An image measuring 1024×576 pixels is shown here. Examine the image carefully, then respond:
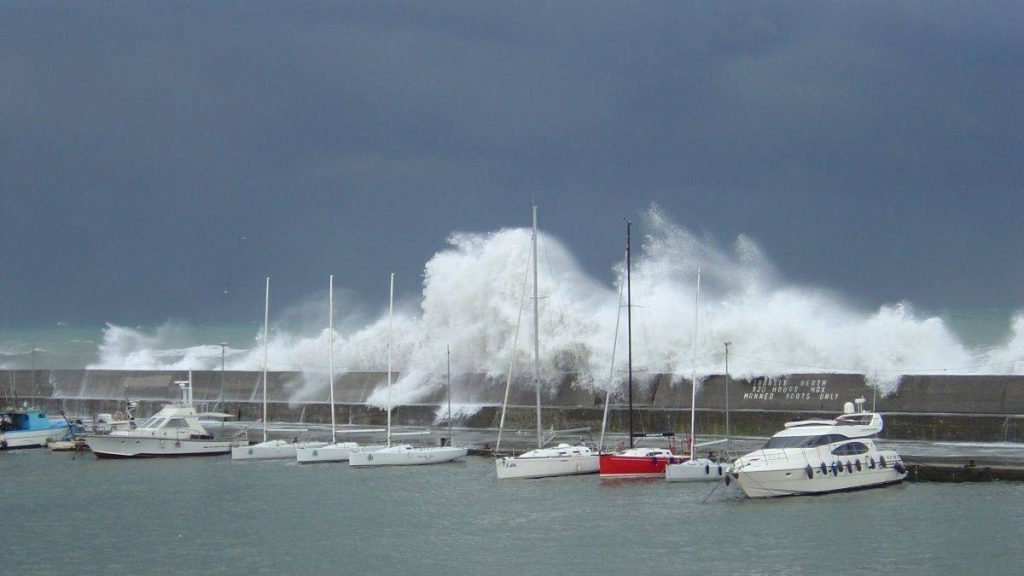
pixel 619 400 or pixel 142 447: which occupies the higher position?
pixel 619 400

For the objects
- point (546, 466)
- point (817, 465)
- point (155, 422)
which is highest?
point (155, 422)

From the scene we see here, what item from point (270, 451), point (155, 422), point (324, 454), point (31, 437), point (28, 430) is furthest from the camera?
point (28, 430)

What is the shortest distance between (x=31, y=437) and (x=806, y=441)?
27167 millimetres

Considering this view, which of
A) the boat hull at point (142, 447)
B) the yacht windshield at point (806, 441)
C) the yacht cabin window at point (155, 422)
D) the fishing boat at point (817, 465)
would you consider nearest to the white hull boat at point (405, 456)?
the boat hull at point (142, 447)

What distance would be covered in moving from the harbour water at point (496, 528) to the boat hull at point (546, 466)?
0.34 meters

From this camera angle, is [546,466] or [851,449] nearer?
A: [851,449]

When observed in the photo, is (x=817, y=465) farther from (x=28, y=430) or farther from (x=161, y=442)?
(x=28, y=430)

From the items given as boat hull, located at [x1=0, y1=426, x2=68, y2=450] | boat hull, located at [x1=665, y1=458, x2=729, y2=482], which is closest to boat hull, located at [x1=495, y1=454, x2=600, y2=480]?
boat hull, located at [x1=665, y1=458, x2=729, y2=482]

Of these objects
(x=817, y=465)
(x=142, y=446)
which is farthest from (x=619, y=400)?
(x=142, y=446)

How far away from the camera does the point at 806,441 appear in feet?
82.8

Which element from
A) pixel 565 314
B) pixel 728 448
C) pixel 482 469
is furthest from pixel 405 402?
pixel 728 448

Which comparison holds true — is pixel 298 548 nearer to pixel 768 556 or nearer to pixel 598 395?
pixel 768 556

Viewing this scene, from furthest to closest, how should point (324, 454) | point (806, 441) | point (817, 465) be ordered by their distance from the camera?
1. point (324, 454)
2. point (806, 441)
3. point (817, 465)

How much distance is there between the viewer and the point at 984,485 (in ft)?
78.9
